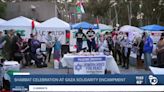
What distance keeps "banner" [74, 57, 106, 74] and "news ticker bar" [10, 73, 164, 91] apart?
5623 millimetres

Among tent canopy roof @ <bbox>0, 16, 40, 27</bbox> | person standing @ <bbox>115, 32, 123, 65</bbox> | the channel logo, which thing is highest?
the channel logo

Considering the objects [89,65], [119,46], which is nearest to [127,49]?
[119,46]

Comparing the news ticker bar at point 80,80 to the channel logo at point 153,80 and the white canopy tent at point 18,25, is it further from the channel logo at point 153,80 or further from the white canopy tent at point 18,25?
the white canopy tent at point 18,25

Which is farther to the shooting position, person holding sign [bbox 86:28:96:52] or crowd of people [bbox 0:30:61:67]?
person holding sign [bbox 86:28:96:52]

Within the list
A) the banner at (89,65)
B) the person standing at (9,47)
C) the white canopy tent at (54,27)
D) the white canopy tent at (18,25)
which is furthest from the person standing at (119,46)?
the white canopy tent at (18,25)

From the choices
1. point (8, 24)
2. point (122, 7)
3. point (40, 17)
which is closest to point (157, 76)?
point (8, 24)

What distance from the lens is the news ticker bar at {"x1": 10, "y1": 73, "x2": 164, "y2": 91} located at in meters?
6.38

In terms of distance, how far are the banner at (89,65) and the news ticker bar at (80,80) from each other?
18.4 feet

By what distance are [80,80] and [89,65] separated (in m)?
5.72

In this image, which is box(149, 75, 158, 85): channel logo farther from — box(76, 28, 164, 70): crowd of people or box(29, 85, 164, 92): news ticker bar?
box(76, 28, 164, 70): crowd of people

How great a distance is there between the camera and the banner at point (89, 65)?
12.1 m

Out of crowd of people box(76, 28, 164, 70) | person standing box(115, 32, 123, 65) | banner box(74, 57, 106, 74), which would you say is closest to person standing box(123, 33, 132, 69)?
crowd of people box(76, 28, 164, 70)

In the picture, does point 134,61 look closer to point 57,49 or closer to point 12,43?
point 57,49

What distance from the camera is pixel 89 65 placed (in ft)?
39.9
